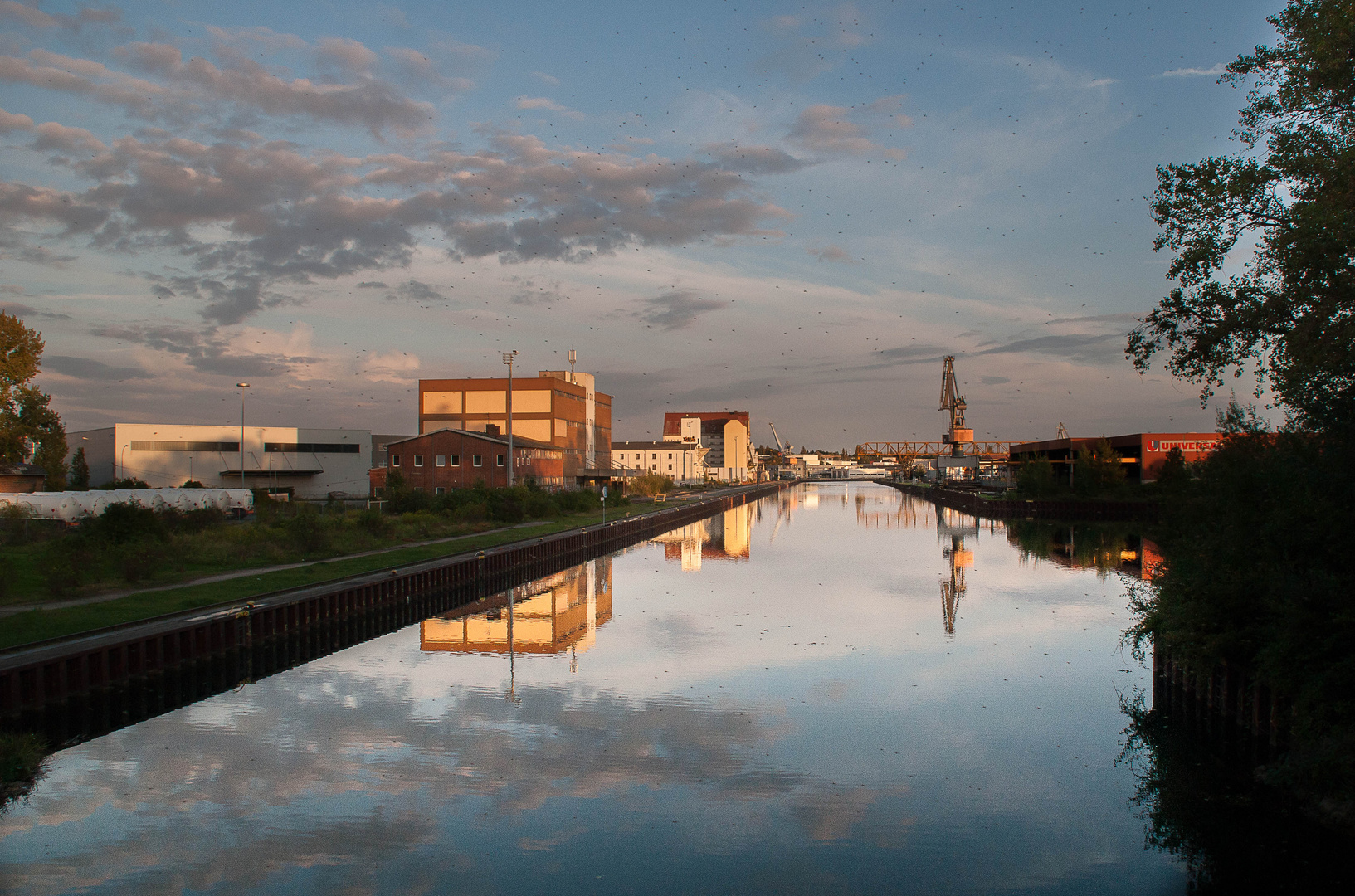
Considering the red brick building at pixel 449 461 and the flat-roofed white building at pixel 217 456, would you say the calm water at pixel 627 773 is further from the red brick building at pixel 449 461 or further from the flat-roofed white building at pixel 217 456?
the flat-roofed white building at pixel 217 456

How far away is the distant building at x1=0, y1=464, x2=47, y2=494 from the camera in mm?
54688

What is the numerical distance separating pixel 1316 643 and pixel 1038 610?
18.3m

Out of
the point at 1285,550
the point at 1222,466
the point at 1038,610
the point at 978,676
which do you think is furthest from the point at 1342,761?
the point at 1038,610

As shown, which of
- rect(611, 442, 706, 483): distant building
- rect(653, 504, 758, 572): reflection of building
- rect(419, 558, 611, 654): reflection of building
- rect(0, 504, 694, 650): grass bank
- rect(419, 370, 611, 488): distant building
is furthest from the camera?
rect(611, 442, 706, 483): distant building

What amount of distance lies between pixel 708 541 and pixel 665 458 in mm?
114541

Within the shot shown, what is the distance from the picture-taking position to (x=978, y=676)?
19.4 metres

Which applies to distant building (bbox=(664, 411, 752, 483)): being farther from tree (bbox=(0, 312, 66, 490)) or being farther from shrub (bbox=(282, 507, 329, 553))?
shrub (bbox=(282, 507, 329, 553))

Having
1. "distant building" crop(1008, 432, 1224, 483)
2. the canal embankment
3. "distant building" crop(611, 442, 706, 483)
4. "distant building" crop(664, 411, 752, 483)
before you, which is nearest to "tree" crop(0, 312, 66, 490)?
the canal embankment

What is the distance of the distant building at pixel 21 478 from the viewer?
54688 mm

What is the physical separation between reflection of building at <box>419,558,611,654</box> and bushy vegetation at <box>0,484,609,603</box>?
7.84 metres

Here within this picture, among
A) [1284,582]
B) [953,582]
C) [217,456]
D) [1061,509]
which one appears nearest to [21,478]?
[217,456]

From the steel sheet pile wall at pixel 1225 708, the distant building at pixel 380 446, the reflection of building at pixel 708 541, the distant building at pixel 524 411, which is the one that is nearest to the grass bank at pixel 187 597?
the reflection of building at pixel 708 541

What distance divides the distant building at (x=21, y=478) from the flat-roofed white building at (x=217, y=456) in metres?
16.2

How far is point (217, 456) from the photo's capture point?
77562 millimetres
